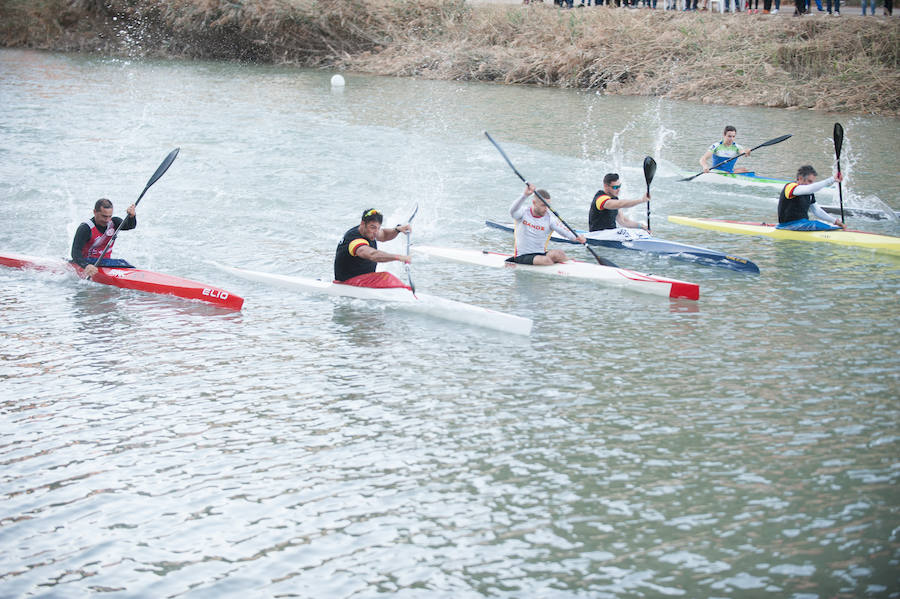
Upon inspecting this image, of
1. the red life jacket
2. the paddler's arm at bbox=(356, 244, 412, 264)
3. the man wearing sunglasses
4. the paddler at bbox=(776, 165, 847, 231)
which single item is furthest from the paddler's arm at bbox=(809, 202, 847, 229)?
the red life jacket

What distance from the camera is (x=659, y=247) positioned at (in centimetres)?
1212

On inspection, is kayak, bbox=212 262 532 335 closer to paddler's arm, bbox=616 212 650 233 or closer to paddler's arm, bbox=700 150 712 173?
paddler's arm, bbox=616 212 650 233

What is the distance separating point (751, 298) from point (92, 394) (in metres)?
7.24

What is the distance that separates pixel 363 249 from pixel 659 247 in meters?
4.49

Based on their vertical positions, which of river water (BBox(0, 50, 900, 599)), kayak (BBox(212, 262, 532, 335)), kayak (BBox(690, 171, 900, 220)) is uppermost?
kayak (BBox(690, 171, 900, 220))

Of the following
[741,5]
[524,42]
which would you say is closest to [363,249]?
[524,42]

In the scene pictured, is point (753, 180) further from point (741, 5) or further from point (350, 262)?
point (741, 5)

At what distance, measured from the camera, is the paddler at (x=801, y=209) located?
42.2 ft

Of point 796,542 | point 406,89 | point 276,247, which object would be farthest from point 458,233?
point 406,89

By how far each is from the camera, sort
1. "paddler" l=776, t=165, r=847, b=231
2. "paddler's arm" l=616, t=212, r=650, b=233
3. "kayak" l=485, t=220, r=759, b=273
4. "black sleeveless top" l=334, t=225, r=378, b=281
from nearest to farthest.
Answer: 1. "black sleeveless top" l=334, t=225, r=378, b=281
2. "kayak" l=485, t=220, r=759, b=273
3. "paddler's arm" l=616, t=212, r=650, b=233
4. "paddler" l=776, t=165, r=847, b=231

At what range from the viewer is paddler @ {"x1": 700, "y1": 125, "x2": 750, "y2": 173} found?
17031mm

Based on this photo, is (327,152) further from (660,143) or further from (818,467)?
(818,467)

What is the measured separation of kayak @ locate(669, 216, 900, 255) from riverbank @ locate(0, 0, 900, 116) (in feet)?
44.5

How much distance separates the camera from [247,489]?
235 inches
